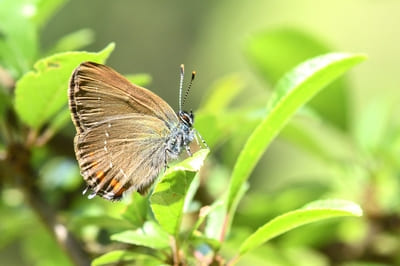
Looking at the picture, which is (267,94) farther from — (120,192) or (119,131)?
(120,192)

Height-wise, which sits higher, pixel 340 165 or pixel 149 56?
pixel 149 56

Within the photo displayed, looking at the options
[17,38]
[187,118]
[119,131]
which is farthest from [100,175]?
[17,38]

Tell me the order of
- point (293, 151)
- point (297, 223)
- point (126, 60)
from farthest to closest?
point (126, 60), point (293, 151), point (297, 223)

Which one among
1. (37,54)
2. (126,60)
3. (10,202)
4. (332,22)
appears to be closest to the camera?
(37,54)

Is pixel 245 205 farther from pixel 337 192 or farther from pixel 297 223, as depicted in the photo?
pixel 297 223

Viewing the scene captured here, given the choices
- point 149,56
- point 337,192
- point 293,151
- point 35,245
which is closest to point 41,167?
point 35,245

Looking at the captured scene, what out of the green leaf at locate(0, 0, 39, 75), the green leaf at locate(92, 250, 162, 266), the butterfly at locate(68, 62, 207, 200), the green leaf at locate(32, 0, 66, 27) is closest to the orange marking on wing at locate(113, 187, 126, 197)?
the butterfly at locate(68, 62, 207, 200)

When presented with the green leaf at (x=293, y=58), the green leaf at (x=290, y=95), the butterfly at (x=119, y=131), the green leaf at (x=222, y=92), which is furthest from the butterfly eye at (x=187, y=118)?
the green leaf at (x=293, y=58)
